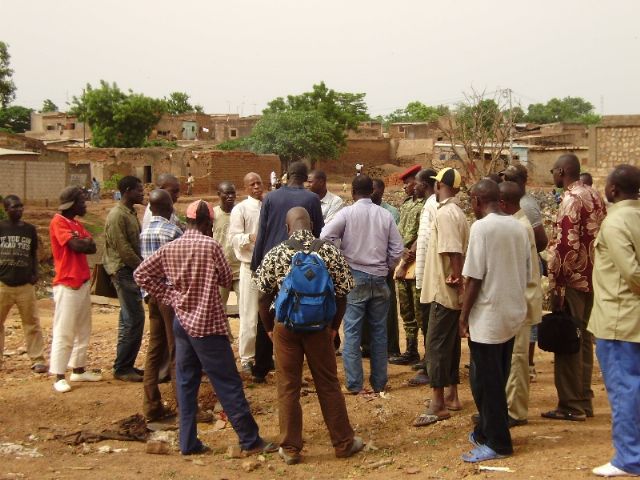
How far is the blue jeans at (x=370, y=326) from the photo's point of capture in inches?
252

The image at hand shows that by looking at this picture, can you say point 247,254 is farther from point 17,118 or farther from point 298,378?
point 17,118

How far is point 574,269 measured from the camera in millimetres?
5566

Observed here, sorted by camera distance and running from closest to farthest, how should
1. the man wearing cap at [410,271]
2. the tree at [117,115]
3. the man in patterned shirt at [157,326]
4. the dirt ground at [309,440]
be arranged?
the dirt ground at [309,440] < the man in patterned shirt at [157,326] < the man wearing cap at [410,271] < the tree at [117,115]

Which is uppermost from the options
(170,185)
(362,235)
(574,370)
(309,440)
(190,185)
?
(190,185)

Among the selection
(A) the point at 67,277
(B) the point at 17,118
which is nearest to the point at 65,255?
(A) the point at 67,277

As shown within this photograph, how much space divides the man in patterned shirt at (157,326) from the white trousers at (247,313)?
1.04 m

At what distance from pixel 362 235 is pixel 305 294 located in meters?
1.76

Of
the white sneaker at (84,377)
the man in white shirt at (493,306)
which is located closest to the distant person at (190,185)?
the white sneaker at (84,377)

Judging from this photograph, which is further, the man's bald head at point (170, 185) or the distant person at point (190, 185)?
the distant person at point (190, 185)

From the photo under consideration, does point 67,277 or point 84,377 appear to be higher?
point 67,277

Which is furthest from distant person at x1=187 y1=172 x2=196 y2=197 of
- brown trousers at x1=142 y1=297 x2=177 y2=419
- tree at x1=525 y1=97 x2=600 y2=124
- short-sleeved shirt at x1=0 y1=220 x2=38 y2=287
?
tree at x1=525 y1=97 x2=600 y2=124

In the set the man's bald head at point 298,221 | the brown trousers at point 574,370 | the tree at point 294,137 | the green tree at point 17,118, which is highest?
the green tree at point 17,118

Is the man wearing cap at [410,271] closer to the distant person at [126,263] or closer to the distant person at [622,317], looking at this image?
the distant person at [126,263]

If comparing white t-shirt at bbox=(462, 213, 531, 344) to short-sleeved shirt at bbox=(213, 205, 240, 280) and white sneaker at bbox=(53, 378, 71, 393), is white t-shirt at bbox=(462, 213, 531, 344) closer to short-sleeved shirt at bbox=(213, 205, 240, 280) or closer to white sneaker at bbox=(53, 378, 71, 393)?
short-sleeved shirt at bbox=(213, 205, 240, 280)
